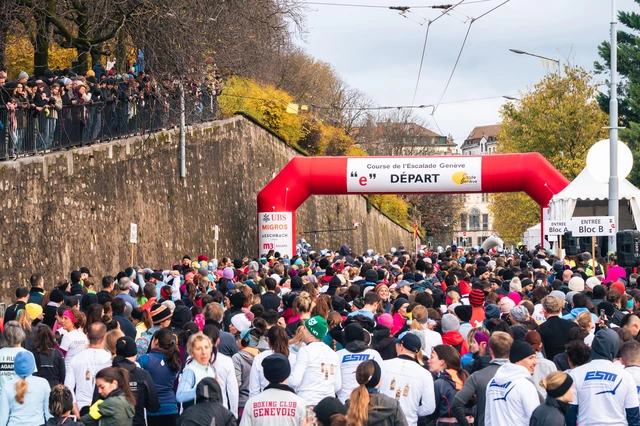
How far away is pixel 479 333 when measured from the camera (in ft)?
27.6

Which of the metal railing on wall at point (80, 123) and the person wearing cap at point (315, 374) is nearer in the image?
the person wearing cap at point (315, 374)

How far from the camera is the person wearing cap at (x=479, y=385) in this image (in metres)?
7.57

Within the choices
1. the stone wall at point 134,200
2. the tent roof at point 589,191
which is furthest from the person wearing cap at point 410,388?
the tent roof at point 589,191

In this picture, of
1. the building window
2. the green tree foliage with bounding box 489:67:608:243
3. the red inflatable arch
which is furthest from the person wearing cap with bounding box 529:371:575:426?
the building window

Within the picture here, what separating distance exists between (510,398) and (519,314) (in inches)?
125

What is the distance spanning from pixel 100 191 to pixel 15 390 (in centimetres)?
1508

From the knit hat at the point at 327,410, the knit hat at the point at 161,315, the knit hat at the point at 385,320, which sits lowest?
the knit hat at the point at 327,410

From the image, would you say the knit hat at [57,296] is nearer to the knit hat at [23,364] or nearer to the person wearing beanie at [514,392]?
the knit hat at [23,364]

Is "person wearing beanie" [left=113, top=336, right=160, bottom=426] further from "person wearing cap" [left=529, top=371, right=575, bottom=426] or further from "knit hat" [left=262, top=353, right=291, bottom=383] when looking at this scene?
"person wearing cap" [left=529, top=371, right=575, bottom=426]

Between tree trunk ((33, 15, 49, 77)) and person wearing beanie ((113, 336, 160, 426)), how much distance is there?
54.7ft

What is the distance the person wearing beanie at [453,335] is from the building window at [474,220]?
13393 centimetres

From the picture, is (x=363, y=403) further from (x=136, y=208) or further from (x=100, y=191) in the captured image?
(x=136, y=208)

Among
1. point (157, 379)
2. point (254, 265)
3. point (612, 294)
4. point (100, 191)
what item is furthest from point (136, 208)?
point (157, 379)

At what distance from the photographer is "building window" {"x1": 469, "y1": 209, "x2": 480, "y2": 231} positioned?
14288 cm
